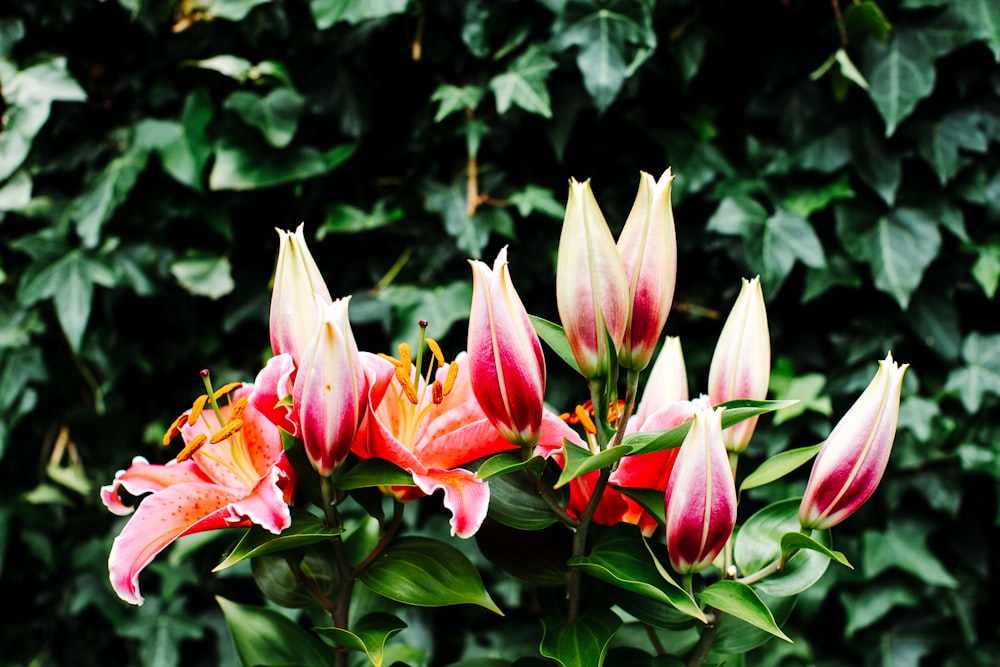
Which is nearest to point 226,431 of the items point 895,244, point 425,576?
point 425,576

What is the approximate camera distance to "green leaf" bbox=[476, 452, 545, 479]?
429 mm

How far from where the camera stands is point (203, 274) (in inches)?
50.5

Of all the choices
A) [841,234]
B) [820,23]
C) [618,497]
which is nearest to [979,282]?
[841,234]

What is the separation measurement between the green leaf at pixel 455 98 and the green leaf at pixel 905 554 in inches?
33.2

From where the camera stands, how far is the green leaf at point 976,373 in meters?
1.15

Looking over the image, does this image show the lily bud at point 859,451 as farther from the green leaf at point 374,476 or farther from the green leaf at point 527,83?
the green leaf at point 527,83

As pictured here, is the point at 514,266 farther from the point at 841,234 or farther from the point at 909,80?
the point at 909,80

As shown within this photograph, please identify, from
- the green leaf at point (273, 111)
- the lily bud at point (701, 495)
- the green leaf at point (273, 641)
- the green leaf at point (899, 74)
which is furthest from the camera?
the green leaf at point (273, 111)

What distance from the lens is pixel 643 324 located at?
448 millimetres

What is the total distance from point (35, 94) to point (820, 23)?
1167mm

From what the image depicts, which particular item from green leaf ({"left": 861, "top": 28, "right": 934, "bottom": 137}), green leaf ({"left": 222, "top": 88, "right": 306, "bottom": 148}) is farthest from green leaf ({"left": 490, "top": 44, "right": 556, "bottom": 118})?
green leaf ({"left": 861, "top": 28, "right": 934, "bottom": 137})

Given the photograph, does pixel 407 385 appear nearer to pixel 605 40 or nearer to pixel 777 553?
pixel 777 553

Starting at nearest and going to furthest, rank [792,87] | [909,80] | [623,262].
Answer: [623,262], [909,80], [792,87]

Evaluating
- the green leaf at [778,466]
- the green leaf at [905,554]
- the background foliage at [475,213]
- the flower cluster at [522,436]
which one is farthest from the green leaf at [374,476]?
the green leaf at [905,554]
